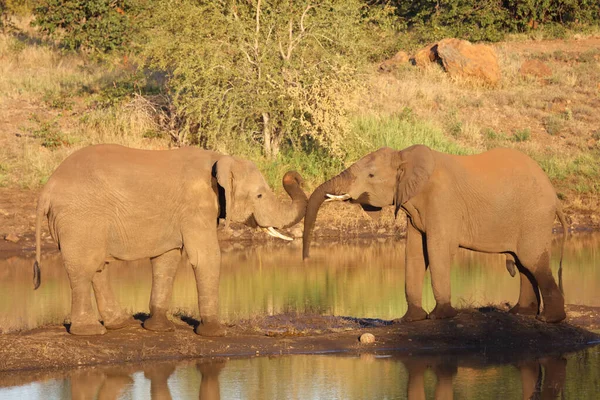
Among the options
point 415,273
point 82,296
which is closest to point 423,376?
point 415,273

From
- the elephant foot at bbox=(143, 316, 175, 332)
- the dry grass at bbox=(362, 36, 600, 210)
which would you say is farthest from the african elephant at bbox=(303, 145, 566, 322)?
the dry grass at bbox=(362, 36, 600, 210)

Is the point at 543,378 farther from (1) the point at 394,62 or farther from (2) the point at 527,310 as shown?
(1) the point at 394,62

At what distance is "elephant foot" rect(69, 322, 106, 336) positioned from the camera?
41.6 feet

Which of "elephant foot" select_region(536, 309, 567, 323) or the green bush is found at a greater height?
the green bush

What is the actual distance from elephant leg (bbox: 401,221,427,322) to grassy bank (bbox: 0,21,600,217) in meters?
10.3

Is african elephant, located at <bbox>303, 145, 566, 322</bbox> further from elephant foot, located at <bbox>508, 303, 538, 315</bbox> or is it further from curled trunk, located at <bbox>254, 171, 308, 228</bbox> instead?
elephant foot, located at <bbox>508, 303, 538, 315</bbox>

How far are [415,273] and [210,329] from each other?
2.39m

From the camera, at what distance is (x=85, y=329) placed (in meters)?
12.7

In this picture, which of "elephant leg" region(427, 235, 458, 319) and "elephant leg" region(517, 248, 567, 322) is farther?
"elephant leg" region(517, 248, 567, 322)

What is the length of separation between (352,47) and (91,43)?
1119cm


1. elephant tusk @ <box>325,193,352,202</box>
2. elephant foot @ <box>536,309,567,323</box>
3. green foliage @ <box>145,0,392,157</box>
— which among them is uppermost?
green foliage @ <box>145,0,392,157</box>

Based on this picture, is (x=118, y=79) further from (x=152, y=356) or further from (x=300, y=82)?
(x=152, y=356)

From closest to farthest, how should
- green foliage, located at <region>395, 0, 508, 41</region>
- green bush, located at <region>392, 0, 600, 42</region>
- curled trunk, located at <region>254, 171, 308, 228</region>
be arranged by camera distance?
curled trunk, located at <region>254, 171, 308, 228</region>
green foliage, located at <region>395, 0, 508, 41</region>
green bush, located at <region>392, 0, 600, 42</region>

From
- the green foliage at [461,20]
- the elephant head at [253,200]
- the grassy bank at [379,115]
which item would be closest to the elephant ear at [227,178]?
the elephant head at [253,200]
